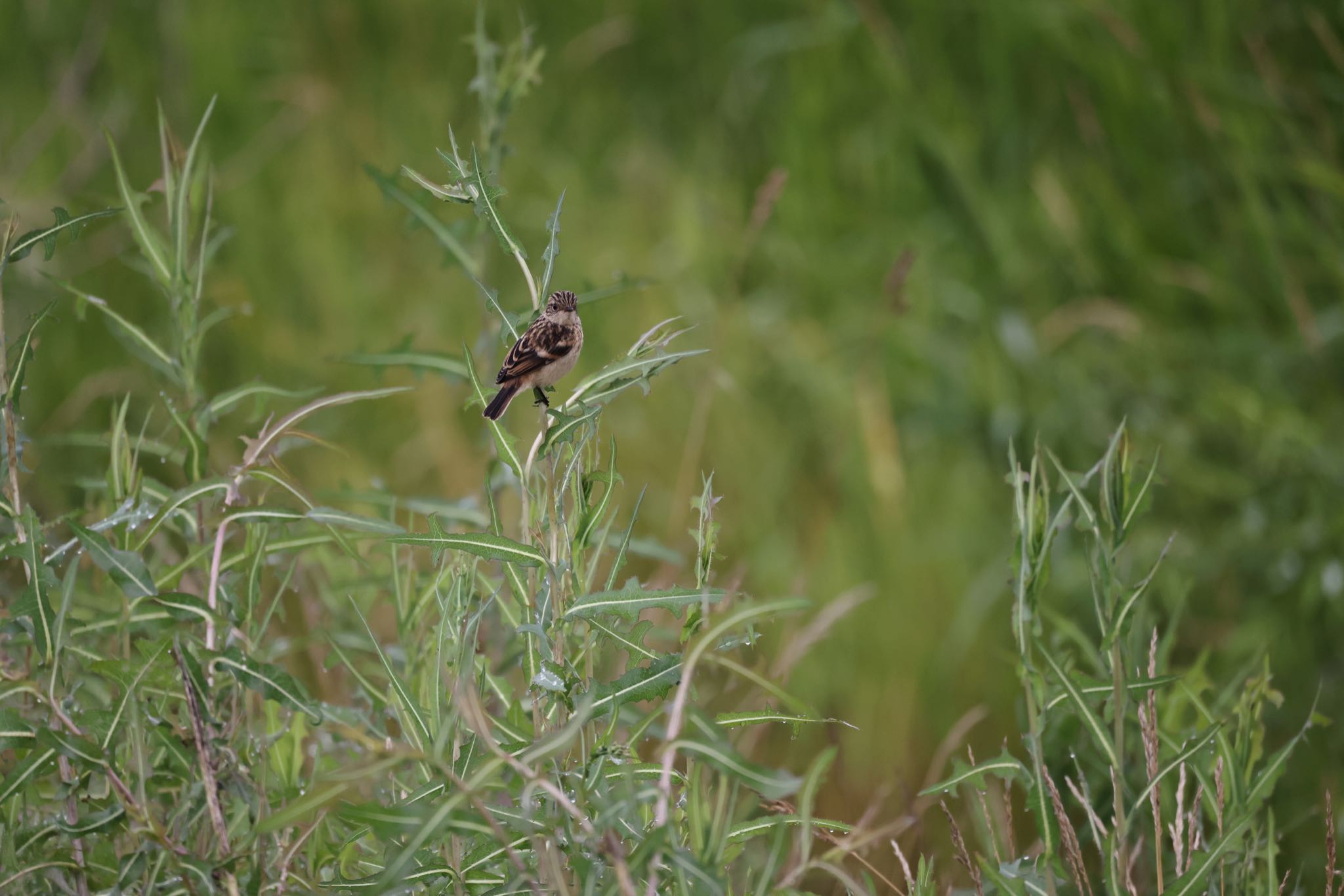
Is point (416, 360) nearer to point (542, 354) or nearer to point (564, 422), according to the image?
point (542, 354)

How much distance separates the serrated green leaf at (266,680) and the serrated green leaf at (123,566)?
124 mm

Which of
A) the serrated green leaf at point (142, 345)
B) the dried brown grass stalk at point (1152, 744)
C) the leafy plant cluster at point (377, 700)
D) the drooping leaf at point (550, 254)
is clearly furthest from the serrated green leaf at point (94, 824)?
the dried brown grass stalk at point (1152, 744)

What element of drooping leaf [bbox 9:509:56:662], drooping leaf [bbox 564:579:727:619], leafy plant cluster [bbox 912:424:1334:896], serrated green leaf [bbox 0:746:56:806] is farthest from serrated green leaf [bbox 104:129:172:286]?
leafy plant cluster [bbox 912:424:1334:896]

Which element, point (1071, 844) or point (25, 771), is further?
point (1071, 844)

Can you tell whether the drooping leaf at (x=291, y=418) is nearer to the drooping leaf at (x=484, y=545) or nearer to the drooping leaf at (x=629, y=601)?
the drooping leaf at (x=484, y=545)

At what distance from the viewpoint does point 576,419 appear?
4.57 ft

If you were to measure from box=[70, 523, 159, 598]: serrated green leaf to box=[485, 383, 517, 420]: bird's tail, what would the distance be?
1.55 feet

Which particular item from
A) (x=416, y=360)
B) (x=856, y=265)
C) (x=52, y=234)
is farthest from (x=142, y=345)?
(x=856, y=265)

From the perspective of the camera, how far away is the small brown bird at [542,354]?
1662mm

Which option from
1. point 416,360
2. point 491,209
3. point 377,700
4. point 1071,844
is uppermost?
point 491,209

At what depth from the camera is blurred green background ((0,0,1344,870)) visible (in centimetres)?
357

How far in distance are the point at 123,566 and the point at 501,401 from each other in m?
0.53

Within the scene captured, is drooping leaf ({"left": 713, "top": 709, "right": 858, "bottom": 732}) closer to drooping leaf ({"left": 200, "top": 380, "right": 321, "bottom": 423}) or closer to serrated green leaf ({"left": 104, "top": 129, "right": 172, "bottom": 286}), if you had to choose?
drooping leaf ({"left": 200, "top": 380, "right": 321, "bottom": 423})

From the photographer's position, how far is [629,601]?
4.55 feet
